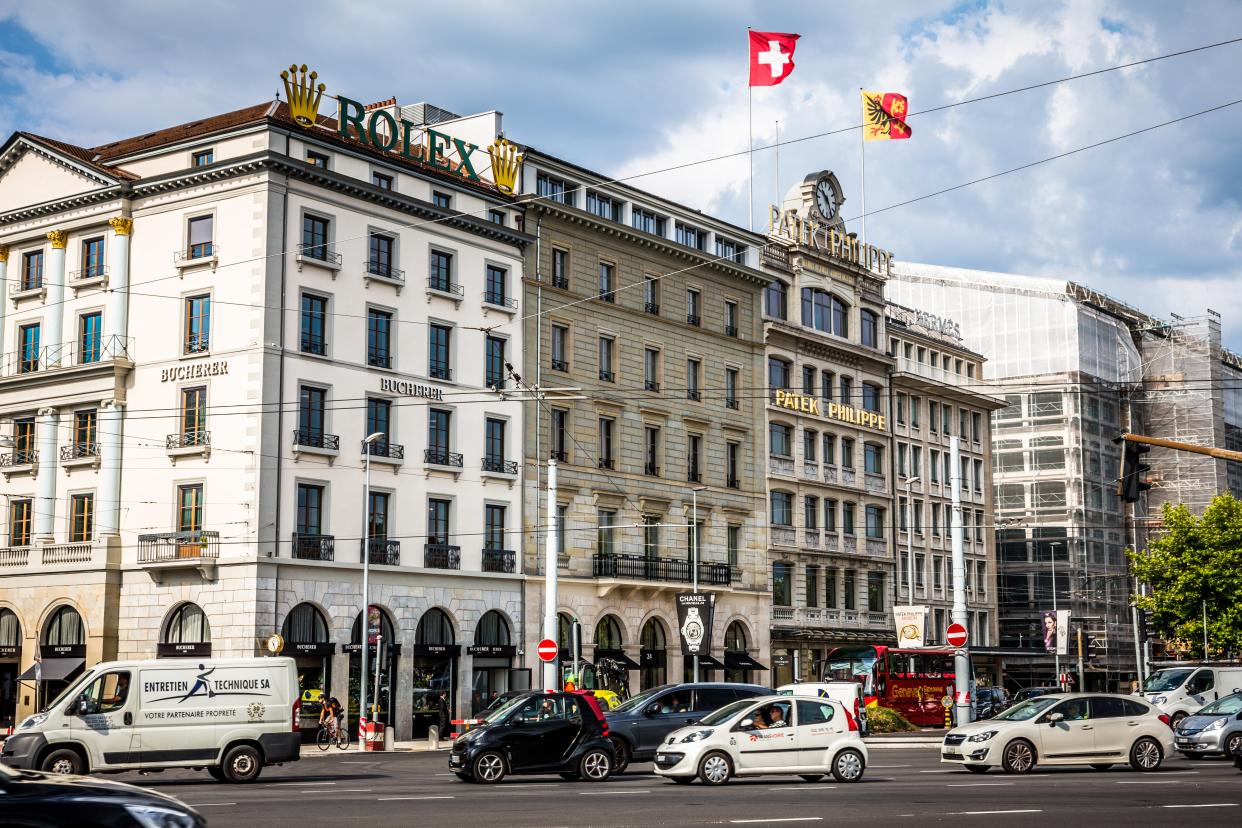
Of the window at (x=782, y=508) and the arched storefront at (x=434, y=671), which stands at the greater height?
the window at (x=782, y=508)

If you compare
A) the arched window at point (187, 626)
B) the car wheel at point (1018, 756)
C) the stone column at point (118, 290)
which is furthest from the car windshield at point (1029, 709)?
the stone column at point (118, 290)

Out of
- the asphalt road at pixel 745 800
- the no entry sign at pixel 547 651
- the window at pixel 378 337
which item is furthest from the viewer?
the window at pixel 378 337

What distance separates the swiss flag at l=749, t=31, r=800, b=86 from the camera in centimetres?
Result: 5819

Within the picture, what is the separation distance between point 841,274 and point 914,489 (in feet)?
43.6

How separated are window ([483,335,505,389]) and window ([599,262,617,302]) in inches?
251

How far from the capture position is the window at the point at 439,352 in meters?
56.8

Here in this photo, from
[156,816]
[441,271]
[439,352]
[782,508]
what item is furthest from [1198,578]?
[156,816]

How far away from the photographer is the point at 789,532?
242ft

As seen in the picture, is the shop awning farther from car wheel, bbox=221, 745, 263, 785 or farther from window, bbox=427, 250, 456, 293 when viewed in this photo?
car wheel, bbox=221, 745, 263, 785

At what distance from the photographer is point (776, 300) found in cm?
7525

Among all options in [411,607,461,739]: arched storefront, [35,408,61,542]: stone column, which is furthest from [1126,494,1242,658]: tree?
[35,408,61,542]: stone column

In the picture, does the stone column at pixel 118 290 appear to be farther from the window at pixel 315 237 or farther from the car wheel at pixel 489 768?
Answer: the car wheel at pixel 489 768

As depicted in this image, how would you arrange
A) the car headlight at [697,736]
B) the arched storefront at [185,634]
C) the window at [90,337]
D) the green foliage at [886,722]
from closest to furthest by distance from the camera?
the car headlight at [697,736]
the arched storefront at [185,634]
the window at [90,337]
the green foliage at [886,722]

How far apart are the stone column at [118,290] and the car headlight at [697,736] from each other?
32.6m
